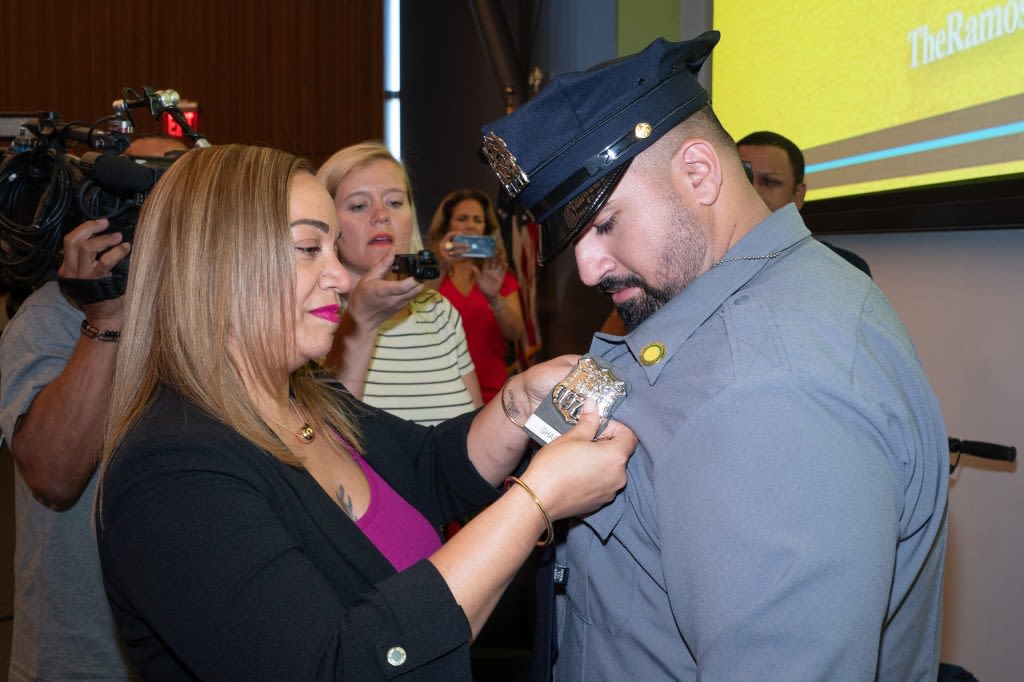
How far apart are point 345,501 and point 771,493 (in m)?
0.74

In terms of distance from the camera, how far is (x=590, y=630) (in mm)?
1238

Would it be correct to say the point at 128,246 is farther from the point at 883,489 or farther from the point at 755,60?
the point at 755,60

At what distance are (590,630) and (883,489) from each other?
478 millimetres

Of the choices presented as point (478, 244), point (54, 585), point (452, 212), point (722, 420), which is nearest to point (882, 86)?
point (478, 244)

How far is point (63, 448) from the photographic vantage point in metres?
1.61

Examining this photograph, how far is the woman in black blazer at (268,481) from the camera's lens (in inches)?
41.9

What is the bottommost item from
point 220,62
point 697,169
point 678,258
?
point 678,258

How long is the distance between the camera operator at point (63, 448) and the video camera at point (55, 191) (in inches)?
1.9

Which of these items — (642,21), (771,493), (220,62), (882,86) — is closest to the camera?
(771,493)

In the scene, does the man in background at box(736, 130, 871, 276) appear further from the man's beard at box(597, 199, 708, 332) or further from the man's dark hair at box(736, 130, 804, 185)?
the man's beard at box(597, 199, 708, 332)

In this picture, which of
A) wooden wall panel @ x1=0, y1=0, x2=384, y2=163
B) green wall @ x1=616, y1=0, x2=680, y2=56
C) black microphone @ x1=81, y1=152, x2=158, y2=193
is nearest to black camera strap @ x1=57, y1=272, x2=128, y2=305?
black microphone @ x1=81, y1=152, x2=158, y2=193

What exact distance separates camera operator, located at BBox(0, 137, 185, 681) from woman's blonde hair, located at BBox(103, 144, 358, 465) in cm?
34

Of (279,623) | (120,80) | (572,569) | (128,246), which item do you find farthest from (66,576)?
(120,80)

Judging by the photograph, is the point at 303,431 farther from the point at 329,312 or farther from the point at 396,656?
the point at 396,656
